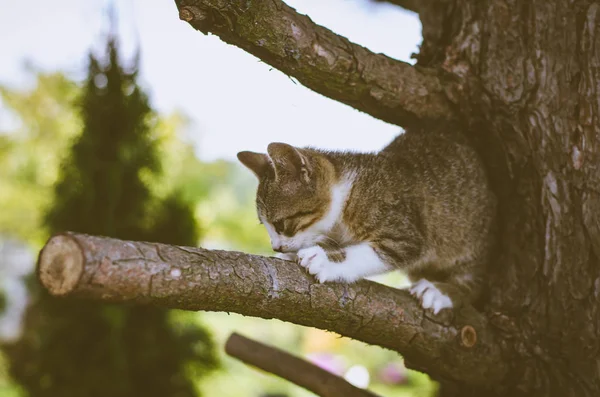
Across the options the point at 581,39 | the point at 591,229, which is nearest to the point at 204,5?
the point at 581,39

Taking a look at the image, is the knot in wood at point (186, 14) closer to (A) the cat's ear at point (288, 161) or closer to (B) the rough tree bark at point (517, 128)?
(B) the rough tree bark at point (517, 128)

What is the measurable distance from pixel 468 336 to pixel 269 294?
0.65 m

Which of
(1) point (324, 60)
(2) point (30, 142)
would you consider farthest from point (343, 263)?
(2) point (30, 142)

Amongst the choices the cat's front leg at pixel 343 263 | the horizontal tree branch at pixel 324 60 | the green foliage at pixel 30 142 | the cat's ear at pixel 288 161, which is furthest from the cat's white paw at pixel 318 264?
the green foliage at pixel 30 142

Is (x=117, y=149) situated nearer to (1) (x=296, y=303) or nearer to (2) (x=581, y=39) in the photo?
(1) (x=296, y=303)

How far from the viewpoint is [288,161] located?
1833 mm

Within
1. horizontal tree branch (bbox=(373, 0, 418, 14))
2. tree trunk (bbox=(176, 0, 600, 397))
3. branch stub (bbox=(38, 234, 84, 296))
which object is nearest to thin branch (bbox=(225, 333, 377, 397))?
tree trunk (bbox=(176, 0, 600, 397))

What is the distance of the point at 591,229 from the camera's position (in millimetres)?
1514

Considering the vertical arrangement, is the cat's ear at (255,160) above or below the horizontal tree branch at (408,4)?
below

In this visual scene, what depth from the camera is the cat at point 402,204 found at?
70.5 inches

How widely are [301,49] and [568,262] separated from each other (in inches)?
36.2

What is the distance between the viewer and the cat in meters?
1.79

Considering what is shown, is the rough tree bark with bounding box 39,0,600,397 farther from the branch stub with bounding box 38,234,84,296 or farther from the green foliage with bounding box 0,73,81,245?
the green foliage with bounding box 0,73,81,245

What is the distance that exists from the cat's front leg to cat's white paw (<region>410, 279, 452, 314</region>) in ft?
0.37
